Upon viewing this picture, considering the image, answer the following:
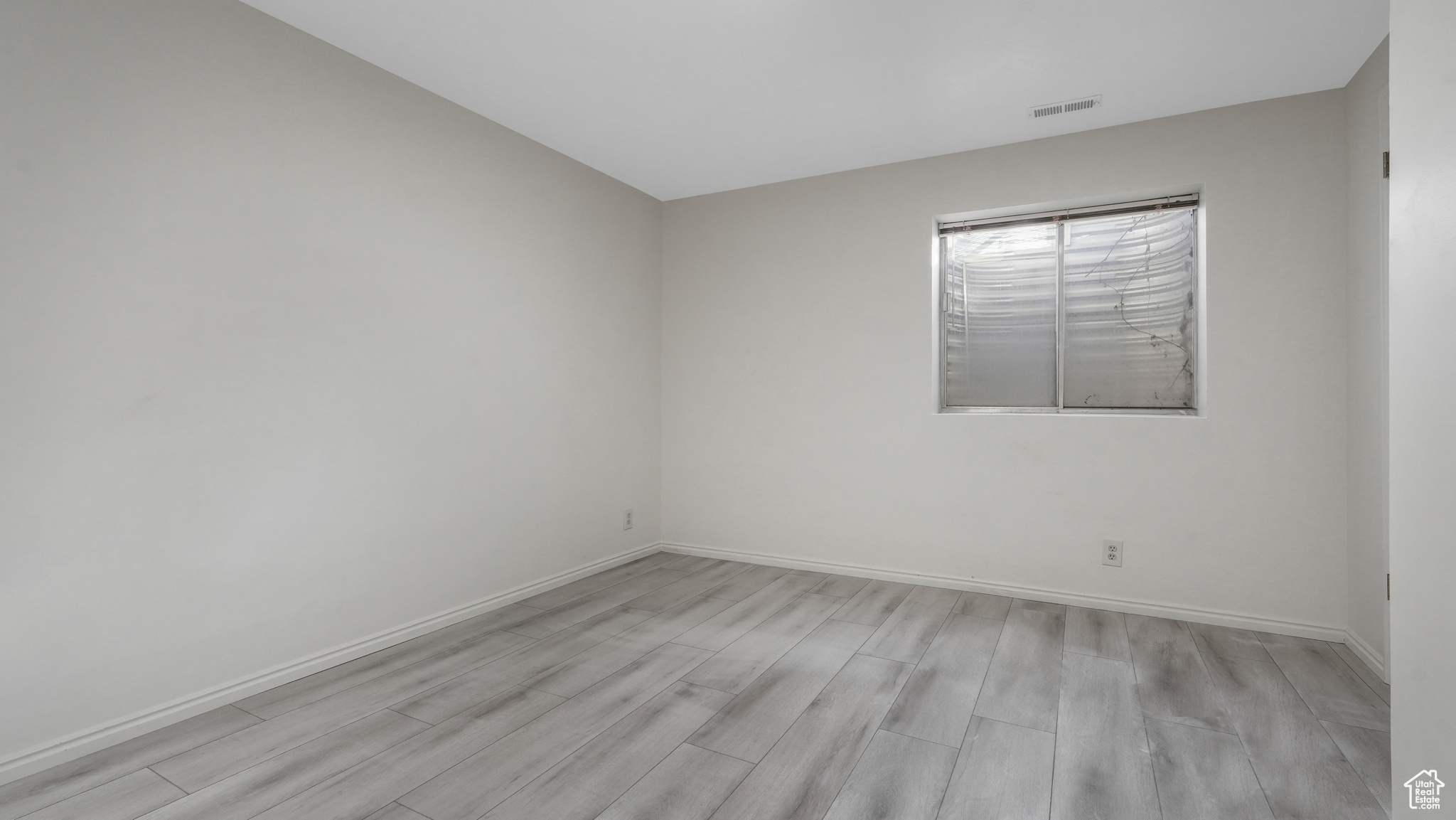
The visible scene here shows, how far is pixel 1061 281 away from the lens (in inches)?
139

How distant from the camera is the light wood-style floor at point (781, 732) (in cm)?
166

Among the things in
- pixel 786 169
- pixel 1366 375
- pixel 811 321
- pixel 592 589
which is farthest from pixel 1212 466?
pixel 592 589

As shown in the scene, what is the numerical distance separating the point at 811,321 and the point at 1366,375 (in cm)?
254

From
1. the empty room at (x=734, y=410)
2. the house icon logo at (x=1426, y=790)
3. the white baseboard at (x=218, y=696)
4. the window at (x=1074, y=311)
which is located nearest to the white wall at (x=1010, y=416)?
the empty room at (x=734, y=410)

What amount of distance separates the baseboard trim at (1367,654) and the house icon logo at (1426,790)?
1.73 m

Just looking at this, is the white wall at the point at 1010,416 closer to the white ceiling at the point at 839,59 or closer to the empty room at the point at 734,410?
the empty room at the point at 734,410

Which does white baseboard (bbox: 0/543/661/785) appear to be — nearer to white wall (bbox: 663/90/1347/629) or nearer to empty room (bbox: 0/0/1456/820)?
empty room (bbox: 0/0/1456/820)

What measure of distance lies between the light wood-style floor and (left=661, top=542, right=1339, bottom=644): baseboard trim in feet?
0.28

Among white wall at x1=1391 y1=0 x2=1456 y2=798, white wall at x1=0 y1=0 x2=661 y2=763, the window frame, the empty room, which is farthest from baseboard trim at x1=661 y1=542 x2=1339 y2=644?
white wall at x1=1391 y1=0 x2=1456 y2=798

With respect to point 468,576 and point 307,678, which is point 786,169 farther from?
point 307,678

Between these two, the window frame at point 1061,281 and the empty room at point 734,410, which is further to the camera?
the window frame at point 1061,281

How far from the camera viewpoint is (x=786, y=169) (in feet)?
12.7

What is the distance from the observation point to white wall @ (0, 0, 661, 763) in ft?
6.00

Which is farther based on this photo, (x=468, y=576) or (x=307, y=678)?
(x=468, y=576)
